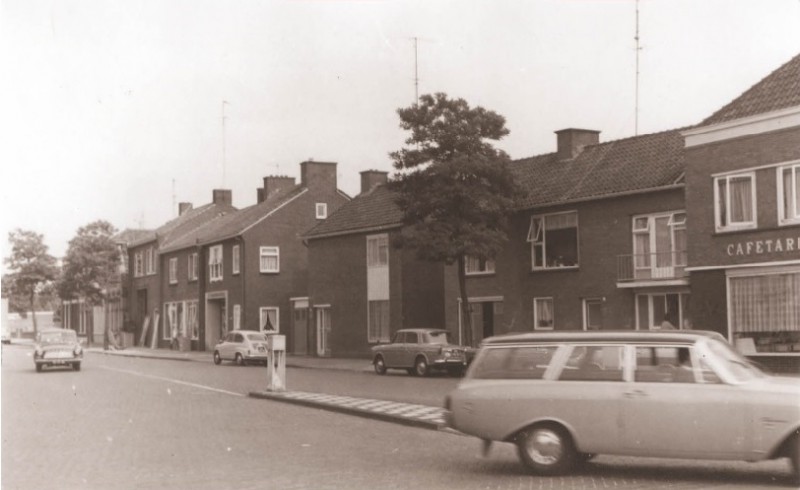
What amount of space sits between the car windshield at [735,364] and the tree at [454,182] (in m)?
21.2

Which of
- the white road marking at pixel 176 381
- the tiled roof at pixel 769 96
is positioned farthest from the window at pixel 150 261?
the tiled roof at pixel 769 96

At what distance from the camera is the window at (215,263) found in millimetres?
55781

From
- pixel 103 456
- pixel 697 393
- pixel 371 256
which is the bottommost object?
pixel 103 456

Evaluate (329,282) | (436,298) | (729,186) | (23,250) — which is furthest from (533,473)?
(23,250)

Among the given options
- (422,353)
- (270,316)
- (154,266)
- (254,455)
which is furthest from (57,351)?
(154,266)

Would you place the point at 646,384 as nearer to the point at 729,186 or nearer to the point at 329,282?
the point at 729,186

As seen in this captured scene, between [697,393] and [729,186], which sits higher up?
[729,186]

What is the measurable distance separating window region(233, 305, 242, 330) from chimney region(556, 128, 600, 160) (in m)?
22.3

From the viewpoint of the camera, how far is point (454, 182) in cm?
3228

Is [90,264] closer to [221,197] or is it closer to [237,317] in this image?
[221,197]

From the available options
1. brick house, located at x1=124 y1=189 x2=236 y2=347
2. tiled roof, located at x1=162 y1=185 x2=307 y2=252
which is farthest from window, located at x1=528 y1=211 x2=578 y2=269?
brick house, located at x1=124 y1=189 x2=236 y2=347

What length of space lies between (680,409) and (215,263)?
47.9m

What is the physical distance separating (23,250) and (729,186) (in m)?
72.5

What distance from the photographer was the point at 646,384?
1075cm
